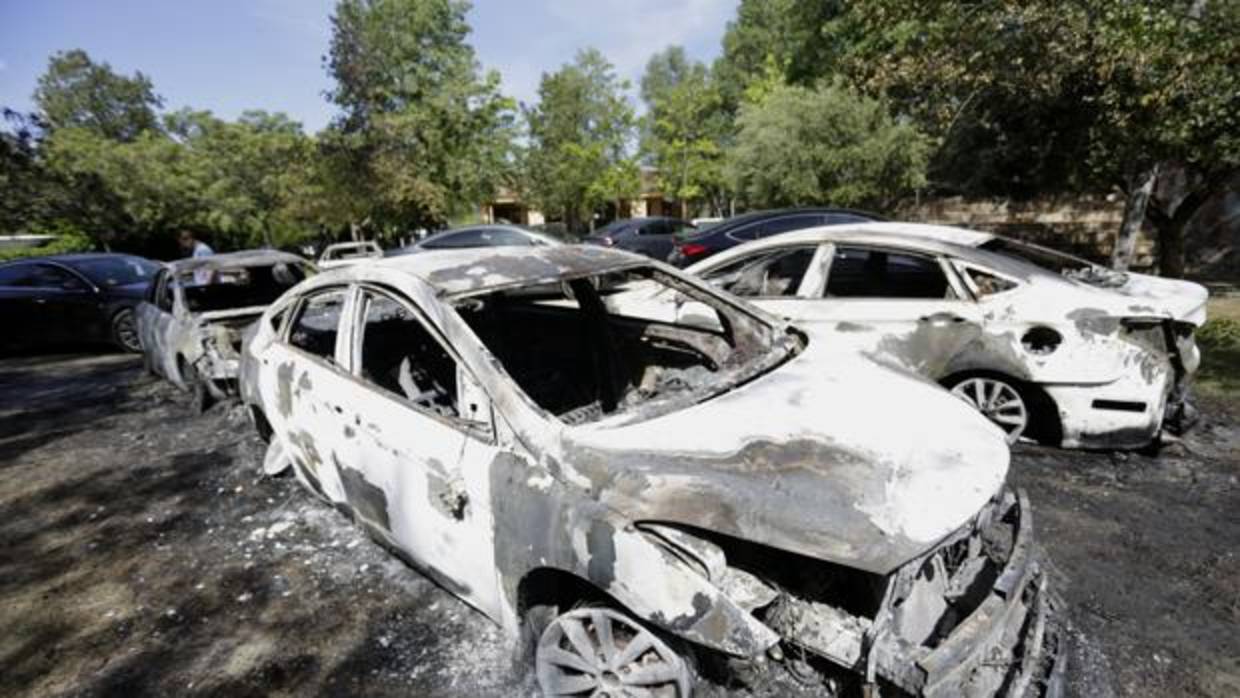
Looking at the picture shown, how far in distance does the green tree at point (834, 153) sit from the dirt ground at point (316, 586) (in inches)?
573

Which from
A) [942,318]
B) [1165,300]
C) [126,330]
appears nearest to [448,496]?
[942,318]

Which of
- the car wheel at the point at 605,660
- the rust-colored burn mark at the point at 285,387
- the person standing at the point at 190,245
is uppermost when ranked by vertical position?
the person standing at the point at 190,245

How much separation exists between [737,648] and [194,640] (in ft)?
8.43

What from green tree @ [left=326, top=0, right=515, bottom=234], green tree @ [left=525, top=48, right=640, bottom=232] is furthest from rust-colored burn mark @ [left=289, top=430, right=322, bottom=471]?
green tree @ [left=525, top=48, right=640, bottom=232]

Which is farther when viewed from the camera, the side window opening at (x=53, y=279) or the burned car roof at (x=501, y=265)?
the side window opening at (x=53, y=279)

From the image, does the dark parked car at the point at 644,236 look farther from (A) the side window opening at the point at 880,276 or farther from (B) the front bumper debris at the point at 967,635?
(B) the front bumper debris at the point at 967,635

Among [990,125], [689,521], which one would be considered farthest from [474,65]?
[689,521]

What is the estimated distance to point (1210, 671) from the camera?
229cm

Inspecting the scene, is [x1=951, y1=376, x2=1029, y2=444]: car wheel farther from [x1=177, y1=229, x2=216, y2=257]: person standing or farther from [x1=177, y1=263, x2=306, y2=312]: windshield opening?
[x1=177, y1=229, x2=216, y2=257]: person standing

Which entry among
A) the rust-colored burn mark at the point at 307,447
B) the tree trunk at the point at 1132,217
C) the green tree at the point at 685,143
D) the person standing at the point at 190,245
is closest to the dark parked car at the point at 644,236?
the person standing at the point at 190,245

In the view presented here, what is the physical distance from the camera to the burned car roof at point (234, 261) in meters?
5.92

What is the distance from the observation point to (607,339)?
144 inches

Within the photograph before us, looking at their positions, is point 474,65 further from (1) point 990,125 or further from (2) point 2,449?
(2) point 2,449

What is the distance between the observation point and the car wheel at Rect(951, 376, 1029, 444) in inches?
152
